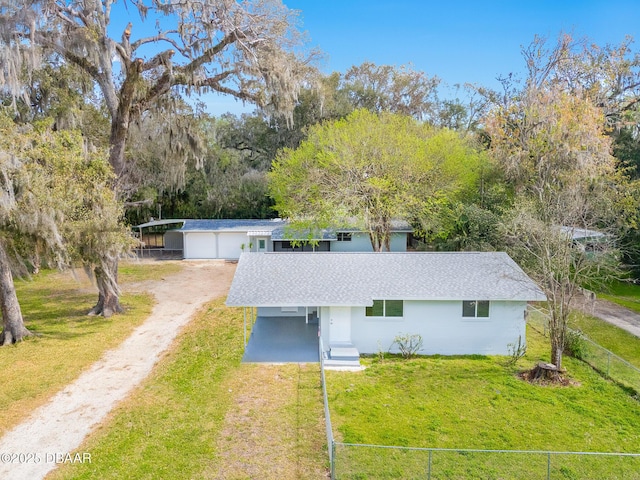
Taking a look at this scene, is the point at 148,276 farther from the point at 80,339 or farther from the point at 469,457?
the point at 469,457

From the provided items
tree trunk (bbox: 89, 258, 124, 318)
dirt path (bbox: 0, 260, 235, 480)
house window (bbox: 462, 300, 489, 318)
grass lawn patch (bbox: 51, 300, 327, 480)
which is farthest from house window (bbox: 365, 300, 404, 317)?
tree trunk (bbox: 89, 258, 124, 318)

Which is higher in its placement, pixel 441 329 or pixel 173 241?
pixel 173 241

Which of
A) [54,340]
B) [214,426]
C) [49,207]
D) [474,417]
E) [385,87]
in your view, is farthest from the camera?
[385,87]

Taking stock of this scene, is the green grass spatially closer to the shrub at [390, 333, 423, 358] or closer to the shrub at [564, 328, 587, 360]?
the shrub at [564, 328, 587, 360]

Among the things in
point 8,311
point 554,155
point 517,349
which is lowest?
point 517,349

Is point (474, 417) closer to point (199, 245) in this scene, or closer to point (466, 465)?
point (466, 465)

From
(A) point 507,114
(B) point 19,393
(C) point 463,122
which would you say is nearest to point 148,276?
(B) point 19,393

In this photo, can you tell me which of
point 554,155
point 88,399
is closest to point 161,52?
point 88,399
